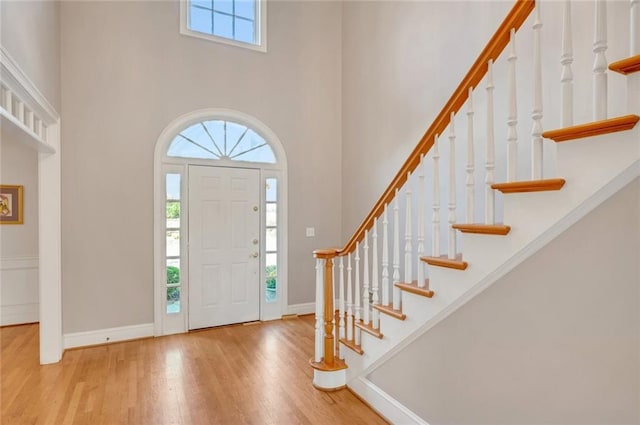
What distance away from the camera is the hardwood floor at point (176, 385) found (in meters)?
2.32

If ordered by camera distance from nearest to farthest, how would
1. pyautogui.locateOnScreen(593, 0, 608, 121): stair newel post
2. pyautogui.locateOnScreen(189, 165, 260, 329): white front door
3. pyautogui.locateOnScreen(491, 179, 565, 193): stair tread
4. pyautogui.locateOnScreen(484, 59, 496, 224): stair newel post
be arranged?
pyautogui.locateOnScreen(593, 0, 608, 121): stair newel post → pyautogui.locateOnScreen(491, 179, 565, 193): stair tread → pyautogui.locateOnScreen(484, 59, 496, 224): stair newel post → pyautogui.locateOnScreen(189, 165, 260, 329): white front door

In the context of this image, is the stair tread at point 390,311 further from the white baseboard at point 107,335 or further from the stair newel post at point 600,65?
the white baseboard at point 107,335

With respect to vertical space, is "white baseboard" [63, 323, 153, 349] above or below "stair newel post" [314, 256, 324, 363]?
below

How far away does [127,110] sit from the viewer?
372cm

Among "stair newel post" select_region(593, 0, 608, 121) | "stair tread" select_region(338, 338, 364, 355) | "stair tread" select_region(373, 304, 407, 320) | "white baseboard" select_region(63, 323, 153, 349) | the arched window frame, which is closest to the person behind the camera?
"stair newel post" select_region(593, 0, 608, 121)

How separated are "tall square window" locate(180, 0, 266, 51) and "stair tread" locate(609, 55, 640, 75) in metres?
4.02

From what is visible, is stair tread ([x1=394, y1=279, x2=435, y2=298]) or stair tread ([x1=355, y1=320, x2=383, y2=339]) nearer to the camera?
stair tread ([x1=394, y1=279, x2=435, y2=298])

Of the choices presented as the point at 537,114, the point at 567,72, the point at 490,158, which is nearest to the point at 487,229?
the point at 490,158

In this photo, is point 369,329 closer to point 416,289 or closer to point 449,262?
point 416,289

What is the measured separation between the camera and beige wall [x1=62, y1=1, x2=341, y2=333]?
3.50 metres

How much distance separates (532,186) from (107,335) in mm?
4087

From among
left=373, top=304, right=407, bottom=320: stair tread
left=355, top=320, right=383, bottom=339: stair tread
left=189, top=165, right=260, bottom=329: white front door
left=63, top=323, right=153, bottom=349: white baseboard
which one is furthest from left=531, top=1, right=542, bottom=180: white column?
left=63, top=323, right=153, bottom=349: white baseboard

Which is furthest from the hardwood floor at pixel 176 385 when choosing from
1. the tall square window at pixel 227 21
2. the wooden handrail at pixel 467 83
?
the tall square window at pixel 227 21

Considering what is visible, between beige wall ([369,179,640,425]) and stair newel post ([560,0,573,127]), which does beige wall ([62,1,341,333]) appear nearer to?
beige wall ([369,179,640,425])
